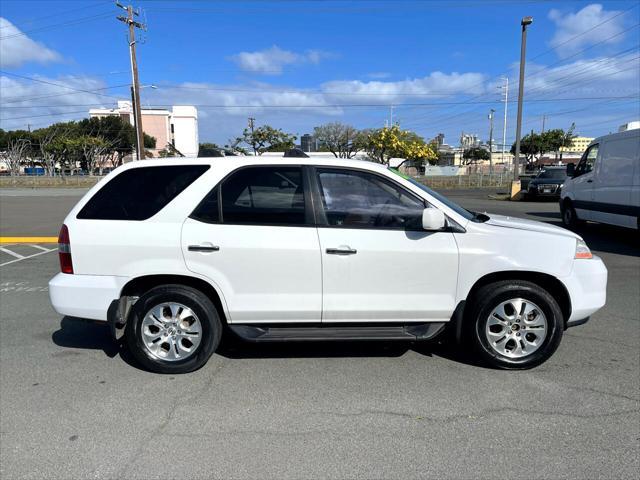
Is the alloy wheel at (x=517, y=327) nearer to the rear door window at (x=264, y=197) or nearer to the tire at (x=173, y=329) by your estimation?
the rear door window at (x=264, y=197)

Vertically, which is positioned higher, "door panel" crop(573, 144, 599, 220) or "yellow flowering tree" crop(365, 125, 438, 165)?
"yellow flowering tree" crop(365, 125, 438, 165)

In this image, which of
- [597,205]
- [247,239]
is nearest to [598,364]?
[247,239]

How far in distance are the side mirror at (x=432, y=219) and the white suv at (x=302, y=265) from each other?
0.02 meters

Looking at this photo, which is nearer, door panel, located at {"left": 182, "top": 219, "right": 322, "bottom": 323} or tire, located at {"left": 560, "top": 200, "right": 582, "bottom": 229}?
door panel, located at {"left": 182, "top": 219, "right": 322, "bottom": 323}

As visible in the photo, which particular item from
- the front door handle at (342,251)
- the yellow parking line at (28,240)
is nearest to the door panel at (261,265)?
the front door handle at (342,251)

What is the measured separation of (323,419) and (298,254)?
1219 millimetres

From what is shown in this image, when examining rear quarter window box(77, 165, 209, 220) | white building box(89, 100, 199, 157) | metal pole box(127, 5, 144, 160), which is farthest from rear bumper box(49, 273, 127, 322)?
white building box(89, 100, 199, 157)

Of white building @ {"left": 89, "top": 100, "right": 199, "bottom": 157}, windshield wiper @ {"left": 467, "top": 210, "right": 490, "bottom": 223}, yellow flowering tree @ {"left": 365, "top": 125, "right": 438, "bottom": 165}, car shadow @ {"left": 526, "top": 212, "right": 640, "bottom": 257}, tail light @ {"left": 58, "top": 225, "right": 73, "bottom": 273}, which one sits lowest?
car shadow @ {"left": 526, "top": 212, "right": 640, "bottom": 257}

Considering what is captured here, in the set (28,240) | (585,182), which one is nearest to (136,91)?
(28,240)

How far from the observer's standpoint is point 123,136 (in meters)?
81.1

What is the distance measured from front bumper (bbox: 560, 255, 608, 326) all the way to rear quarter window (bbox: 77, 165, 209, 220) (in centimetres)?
315

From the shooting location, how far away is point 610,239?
10.4m

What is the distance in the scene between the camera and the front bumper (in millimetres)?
3717

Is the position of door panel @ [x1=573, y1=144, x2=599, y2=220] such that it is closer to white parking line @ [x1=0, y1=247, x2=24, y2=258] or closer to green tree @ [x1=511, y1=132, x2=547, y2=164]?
white parking line @ [x1=0, y1=247, x2=24, y2=258]
